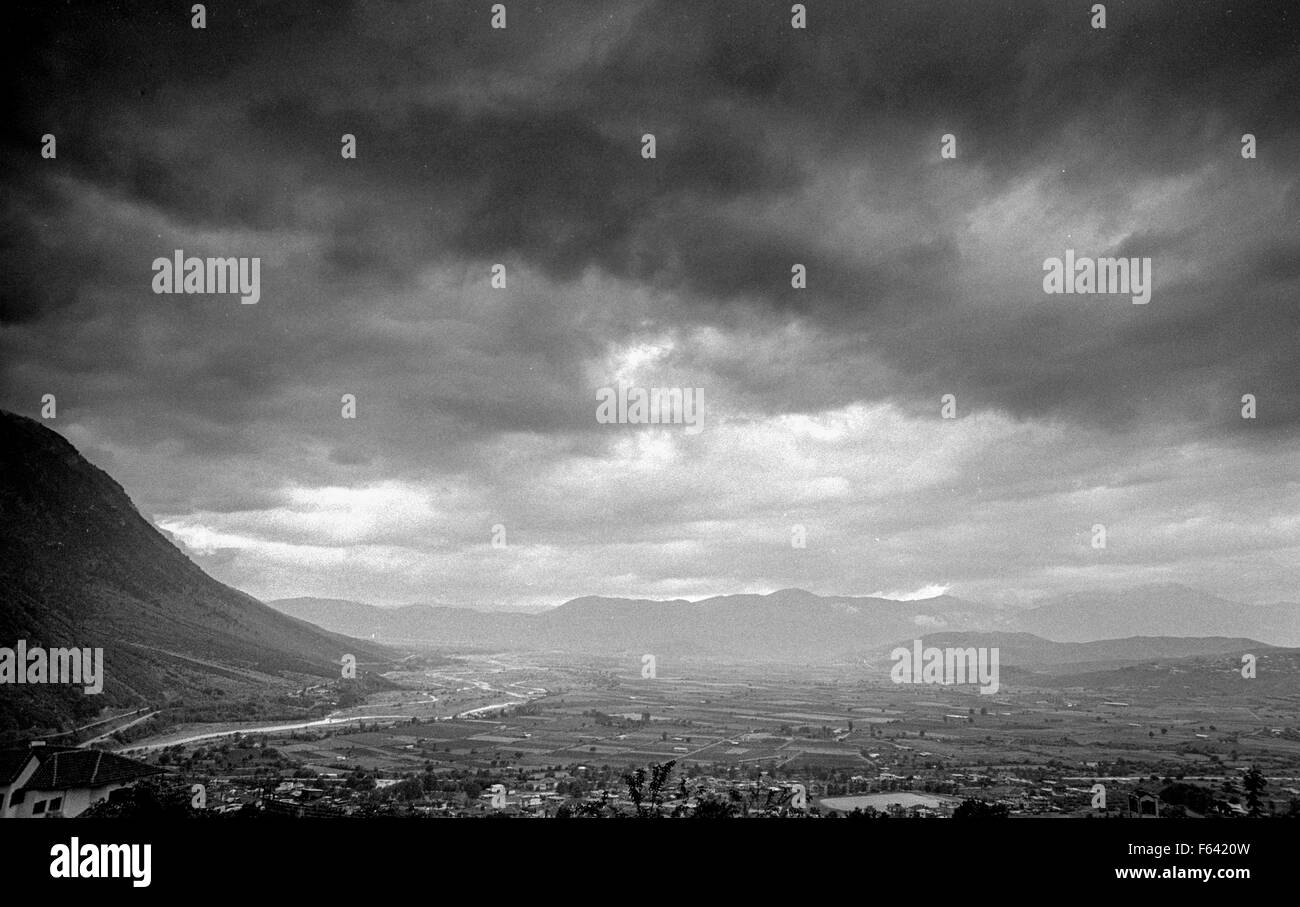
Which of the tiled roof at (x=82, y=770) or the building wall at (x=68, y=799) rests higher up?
the tiled roof at (x=82, y=770)

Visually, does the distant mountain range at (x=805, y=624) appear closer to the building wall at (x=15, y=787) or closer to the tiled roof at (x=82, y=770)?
the tiled roof at (x=82, y=770)

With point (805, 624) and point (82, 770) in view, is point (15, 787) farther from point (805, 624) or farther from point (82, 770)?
point (805, 624)

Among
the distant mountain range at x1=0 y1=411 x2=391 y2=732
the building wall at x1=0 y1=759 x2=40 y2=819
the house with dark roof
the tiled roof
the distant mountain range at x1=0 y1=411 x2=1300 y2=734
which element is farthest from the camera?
the distant mountain range at x1=0 y1=411 x2=1300 y2=734

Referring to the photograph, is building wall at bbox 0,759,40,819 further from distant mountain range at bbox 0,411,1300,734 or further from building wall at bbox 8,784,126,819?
distant mountain range at bbox 0,411,1300,734

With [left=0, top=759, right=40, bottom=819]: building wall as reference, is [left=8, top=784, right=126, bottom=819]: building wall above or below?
below

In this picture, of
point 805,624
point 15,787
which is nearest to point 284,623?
point 15,787

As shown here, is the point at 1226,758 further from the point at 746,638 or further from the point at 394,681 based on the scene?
the point at 746,638

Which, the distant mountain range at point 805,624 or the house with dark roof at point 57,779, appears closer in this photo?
the house with dark roof at point 57,779

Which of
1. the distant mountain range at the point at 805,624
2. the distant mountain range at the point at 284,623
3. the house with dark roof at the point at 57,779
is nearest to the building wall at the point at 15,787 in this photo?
the house with dark roof at the point at 57,779

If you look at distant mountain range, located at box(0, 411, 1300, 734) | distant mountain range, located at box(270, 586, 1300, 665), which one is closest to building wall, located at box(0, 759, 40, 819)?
distant mountain range, located at box(0, 411, 1300, 734)
